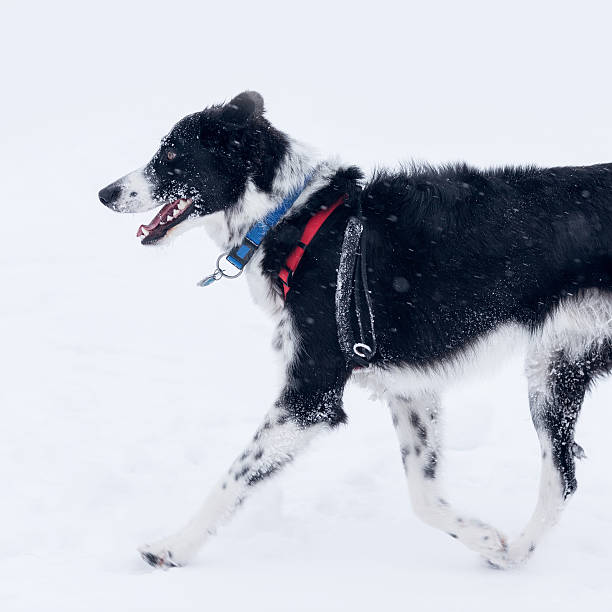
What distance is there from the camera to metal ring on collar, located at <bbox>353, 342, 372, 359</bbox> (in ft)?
9.73

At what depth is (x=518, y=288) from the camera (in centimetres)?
301

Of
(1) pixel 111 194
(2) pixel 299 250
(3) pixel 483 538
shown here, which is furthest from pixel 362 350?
(1) pixel 111 194

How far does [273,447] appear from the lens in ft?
9.95

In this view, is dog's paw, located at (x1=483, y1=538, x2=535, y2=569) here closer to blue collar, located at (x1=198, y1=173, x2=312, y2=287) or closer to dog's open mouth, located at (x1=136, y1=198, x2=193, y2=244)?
blue collar, located at (x1=198, y1=173, x2=312, y2=287)

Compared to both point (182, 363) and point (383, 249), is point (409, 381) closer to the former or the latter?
point (383, 249)

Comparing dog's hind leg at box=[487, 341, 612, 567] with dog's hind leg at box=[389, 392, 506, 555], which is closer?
dog's hind leg at box=[389, 392, 506, 555]

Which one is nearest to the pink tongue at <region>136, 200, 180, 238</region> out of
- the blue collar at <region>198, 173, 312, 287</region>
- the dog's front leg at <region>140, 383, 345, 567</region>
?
the blue collar at <region>198, 173, 312, 287</region>

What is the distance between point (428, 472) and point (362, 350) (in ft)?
2.25

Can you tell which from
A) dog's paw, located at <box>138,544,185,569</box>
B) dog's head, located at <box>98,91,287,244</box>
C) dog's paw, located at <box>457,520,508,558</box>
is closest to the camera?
dog's paw, located at <box>138,544,185,569</box>

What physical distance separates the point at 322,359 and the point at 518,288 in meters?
0.81

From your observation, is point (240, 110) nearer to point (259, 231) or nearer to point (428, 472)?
point (259, 231)

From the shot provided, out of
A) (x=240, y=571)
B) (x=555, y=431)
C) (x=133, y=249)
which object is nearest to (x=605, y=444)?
(x=555, y=431)

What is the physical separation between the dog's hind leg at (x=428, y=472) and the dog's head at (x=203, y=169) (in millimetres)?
1147

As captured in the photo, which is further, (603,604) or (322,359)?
(322,359)
